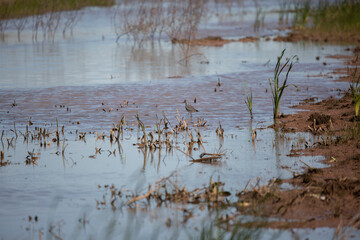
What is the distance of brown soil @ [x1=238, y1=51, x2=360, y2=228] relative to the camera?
4.81 metres

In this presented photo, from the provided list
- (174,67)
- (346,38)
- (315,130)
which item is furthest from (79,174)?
(346,38)

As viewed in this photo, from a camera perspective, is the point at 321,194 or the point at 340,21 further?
the point at 340,21

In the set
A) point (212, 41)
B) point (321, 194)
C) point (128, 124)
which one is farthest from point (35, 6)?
point (321, 194)

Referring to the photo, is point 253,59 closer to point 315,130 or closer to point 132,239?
point 315,130

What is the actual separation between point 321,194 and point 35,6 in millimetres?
26323

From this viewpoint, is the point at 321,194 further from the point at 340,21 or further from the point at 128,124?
the point at 340,21

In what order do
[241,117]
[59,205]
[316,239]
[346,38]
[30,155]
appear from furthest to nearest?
1. [346,38]
2. [241,117]
3. [30,155]
4. [59,205]
5. [316,239]

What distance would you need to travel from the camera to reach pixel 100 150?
730 centimetres

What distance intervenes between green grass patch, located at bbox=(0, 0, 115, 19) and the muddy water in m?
5.60

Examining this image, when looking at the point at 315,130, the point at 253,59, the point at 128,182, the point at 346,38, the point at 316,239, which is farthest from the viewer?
the point at 346,38

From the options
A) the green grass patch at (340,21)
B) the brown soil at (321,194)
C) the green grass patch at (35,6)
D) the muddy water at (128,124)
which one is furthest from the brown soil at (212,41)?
the brown soil at (321,194)

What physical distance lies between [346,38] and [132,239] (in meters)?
18.6

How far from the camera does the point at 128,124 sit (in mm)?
8742

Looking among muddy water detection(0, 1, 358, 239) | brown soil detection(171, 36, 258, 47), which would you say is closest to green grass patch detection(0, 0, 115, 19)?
muddy water detection(0, 1, 358, 239)
